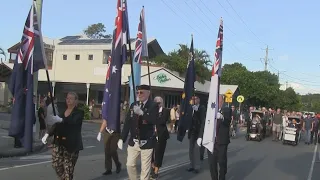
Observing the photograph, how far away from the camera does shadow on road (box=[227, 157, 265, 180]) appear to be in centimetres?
1119

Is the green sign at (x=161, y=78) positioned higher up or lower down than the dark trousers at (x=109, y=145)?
higher up

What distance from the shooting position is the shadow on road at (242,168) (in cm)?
1119

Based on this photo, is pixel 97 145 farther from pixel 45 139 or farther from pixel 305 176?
pixel 45 139

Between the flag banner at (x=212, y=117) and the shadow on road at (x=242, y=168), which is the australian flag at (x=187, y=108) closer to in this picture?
the shadow on road at (x=242, y=168)

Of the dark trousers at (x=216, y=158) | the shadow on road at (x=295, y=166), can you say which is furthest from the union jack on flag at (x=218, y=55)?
the shadow on road at (x=295, y=166)

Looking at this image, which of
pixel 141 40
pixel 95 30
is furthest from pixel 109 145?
pixel 95 30

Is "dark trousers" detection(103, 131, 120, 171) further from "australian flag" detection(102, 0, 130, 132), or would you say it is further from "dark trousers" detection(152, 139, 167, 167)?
"australian flag" detection(102, 0, 130, 132)

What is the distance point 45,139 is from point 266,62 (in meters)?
71.2

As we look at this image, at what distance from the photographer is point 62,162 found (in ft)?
22.7

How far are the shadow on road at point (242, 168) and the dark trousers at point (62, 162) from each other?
200 inches

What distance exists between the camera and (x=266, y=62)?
7462cm

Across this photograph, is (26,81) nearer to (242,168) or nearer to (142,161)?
(142,161)

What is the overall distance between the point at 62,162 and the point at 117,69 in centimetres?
176

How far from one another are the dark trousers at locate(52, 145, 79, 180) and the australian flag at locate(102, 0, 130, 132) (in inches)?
32.6
